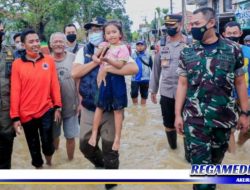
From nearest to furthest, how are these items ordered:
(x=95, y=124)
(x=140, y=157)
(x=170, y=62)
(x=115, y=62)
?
(x=115, y=62) < (x=95, y=124) < (x=170, y=62) < (x=140, y=157)

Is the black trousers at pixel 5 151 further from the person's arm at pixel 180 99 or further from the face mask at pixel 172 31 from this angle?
the face mask at pixel 172 31

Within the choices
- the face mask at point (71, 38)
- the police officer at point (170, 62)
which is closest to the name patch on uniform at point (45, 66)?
the police officer at point (170, 62)

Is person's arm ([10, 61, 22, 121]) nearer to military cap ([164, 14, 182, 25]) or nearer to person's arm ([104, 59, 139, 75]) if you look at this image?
person's arm ([104, 59, 139, 75])

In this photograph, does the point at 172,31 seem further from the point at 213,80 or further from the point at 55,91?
the point at 213,80

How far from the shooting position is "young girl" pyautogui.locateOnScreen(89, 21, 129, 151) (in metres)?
4.28

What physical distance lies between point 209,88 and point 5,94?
91.9 inches

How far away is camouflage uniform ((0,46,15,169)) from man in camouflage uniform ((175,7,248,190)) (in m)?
2.00

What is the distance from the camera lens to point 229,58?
3.84m

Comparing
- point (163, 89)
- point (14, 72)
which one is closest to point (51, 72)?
point (14, 72)

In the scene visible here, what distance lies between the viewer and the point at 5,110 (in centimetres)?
474

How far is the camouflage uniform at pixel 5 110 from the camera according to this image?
4707mm

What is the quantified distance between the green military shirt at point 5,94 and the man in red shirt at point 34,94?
0.20ft

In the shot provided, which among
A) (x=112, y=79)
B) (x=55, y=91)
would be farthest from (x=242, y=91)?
(x=55, y=91)

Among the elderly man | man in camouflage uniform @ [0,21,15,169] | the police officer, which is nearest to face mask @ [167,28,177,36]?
the police officer
